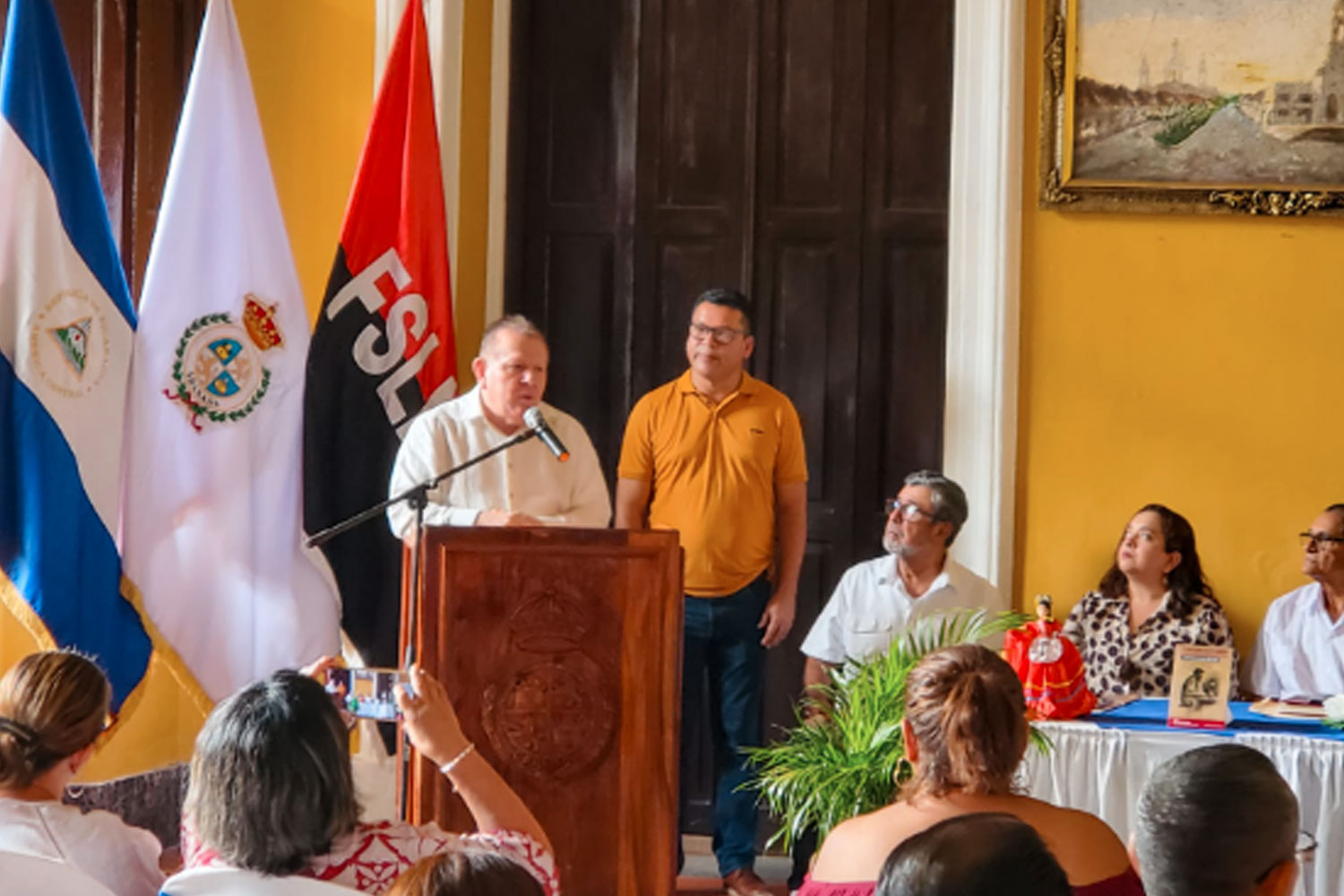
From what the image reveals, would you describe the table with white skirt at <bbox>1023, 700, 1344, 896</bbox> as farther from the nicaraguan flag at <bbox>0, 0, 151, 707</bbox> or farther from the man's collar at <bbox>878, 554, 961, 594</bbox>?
the nicaraguan flag at <bbox>0, 0, 151, 707</bbox>

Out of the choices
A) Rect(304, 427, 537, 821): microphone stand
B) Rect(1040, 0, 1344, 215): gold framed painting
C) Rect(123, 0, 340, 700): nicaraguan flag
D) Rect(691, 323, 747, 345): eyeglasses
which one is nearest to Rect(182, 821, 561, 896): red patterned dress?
Rect(304, 427, 537, 821): microphone stand

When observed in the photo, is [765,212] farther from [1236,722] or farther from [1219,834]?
[1219,834]

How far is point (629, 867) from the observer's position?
333 centimetres

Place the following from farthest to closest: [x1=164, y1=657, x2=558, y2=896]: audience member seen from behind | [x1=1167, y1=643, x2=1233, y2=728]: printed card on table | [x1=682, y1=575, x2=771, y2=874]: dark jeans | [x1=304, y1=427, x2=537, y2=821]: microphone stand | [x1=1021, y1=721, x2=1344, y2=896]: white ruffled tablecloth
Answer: [x1=682, y1=575, x2=771, y2=874]: dark jeans, [x1=1167, y1=643, x2=1233, y2=728]: printed card on table, [x1=1021, y1=721, x2=1344, y2=896]: white ruffled tablecloth, [x1=304, y1=427, x2=537, y2=821]: microphone stand, [x1=164, y1=657, x2=558, y2=896]: audience member seen from behind

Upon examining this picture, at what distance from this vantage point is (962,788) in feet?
7.80

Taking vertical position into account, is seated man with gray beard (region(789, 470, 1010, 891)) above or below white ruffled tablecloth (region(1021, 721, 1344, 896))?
above

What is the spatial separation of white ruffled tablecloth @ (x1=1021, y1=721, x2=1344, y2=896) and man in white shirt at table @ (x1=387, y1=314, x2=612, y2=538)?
1218 millimetres

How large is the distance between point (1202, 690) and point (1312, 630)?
0.91 metres

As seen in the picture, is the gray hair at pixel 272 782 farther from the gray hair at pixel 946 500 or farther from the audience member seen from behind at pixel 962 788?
the gray hair at pixel 946 500

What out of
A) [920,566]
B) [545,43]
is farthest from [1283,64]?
[545,43]

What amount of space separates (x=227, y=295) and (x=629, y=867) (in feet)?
6.22

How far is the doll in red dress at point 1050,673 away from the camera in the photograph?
3.74 meters

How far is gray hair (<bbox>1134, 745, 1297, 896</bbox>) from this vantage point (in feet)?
5.56

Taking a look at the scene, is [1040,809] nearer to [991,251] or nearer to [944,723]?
[944,723]
